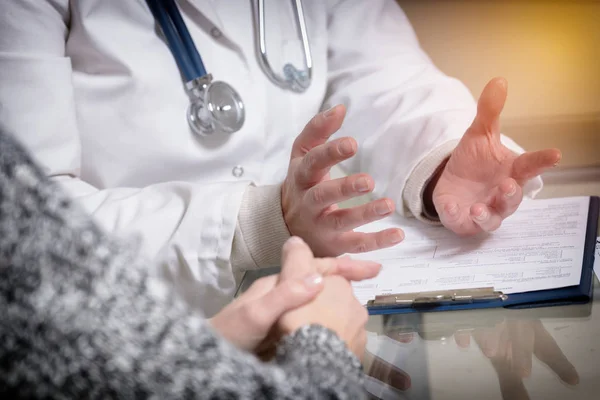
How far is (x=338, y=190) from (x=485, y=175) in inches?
6.5

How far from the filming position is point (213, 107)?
594mm

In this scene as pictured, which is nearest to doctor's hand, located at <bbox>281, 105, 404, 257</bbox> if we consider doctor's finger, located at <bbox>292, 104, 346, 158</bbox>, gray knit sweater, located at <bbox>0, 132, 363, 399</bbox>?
doctor's finger, located at <bbox>292, 104, 346, 158</bbox>

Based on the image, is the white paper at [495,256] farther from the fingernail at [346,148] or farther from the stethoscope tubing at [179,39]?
the stethoscope tubing at [179,39]

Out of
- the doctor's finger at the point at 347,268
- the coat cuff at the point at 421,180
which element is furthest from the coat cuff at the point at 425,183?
the doctor's finger at the point at 347,268

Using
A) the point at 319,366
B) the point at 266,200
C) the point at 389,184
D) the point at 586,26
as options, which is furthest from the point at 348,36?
the point at 319,366

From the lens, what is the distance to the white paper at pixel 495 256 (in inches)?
17.6

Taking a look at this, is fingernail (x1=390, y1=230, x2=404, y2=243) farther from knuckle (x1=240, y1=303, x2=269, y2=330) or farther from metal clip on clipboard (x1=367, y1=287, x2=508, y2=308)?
knuckle (x1=240, y1=303, x2=269, y2=330)

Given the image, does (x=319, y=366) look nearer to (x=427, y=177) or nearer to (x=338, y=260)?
(x=338, y=260)

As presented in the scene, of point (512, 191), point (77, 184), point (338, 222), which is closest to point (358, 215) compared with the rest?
point (338, 222)

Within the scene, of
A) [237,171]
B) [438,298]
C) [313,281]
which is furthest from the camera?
[237,171]

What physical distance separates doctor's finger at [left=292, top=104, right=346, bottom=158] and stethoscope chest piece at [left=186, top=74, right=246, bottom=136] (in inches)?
4.2

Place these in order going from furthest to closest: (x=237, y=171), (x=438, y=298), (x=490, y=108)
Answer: (x=237, y=171), (x=490, y=108), (x=438, y=298)

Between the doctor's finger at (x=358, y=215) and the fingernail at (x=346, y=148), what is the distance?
44 millimetres

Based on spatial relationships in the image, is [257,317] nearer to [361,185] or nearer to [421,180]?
[361,185]
